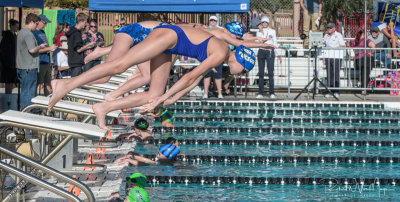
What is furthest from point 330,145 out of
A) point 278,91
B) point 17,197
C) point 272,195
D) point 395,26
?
point 395,26

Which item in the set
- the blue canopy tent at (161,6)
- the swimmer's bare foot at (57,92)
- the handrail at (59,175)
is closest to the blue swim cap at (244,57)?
the swimmer's bare foot at (57,92)

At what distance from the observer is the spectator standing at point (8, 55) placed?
10922 millimetres

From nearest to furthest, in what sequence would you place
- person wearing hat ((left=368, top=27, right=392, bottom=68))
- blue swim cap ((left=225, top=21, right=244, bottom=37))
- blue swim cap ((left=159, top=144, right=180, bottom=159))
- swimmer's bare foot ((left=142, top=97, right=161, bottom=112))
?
swimmer's bare foot ((left=142, top=97, right=161, bottom=112)) → blue swim cap ((left=159, top=144, right=180, bottom=159)) → blue swim cap ((left=225, top=21, right=244, bottom=37)) → person wearing hat ((left=368, top=27, right=392, bottom=68))

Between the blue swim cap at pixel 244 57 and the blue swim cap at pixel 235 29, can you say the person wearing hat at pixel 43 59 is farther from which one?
the blue swim cap at pixel 244 57

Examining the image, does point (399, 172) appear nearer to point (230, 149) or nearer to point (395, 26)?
point (230, 149)

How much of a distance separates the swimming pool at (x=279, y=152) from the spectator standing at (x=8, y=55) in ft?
8.27

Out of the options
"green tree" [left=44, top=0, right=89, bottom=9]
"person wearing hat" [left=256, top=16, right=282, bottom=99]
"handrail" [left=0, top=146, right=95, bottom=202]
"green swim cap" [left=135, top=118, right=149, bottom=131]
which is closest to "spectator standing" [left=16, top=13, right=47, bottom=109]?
"green swim cap" [left=135, top=118, right=149, bottom=131]

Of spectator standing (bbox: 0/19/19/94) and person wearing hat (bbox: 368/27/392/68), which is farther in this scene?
person wearing hat (bbox: 368/27/392/68)

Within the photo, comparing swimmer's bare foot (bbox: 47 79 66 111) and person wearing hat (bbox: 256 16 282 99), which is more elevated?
Result: person wearing hat (bbox: 256 16 282 99)

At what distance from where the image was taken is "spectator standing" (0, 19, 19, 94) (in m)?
10.9

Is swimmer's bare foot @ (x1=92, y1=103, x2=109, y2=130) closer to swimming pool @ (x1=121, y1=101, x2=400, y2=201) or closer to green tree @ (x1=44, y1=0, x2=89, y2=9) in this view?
swimming pool @ (x1=121, y1=101, x2=400, y2=201)

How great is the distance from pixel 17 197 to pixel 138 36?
2502 millimetres

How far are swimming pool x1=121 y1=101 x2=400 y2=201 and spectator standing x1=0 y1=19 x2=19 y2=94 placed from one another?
8.27 feet

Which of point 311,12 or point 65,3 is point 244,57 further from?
point 65,3
